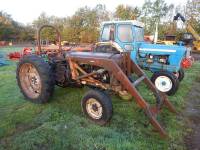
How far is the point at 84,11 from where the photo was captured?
1276 inches

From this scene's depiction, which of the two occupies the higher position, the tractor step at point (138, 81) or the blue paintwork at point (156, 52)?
the blue paintwork at point (156, 52)

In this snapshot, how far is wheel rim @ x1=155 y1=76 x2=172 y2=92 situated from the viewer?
6636 millimetres

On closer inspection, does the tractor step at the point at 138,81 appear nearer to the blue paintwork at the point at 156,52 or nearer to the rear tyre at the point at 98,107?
the rear tyre at the point at 98,107

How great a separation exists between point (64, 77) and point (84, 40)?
77.8 feet

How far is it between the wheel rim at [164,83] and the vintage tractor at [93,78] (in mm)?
1704

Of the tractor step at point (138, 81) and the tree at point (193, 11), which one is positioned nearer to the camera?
the tractor step at point (138, 81)

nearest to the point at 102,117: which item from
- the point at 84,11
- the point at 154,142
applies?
the point at 154,142

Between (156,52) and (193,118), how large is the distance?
10.3 feet

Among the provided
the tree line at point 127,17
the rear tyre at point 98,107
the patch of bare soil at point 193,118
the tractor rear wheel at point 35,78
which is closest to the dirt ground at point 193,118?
the patch of bare soil at point 193,118

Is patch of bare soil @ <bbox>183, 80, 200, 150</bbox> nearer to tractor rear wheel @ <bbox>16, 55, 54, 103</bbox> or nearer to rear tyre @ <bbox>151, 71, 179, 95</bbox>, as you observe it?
rear tyre @ <bbox>151, 71, 179, 95</bbox>

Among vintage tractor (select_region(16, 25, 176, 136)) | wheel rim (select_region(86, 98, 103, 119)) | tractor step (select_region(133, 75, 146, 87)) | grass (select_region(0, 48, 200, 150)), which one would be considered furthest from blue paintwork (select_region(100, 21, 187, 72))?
wheel rim (select_region(86, 98, 103, 119))

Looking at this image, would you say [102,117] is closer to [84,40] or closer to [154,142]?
[154,142]

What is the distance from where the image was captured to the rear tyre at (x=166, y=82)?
21.5 ft

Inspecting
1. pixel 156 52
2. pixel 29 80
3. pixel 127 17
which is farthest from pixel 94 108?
pixel 127 17
